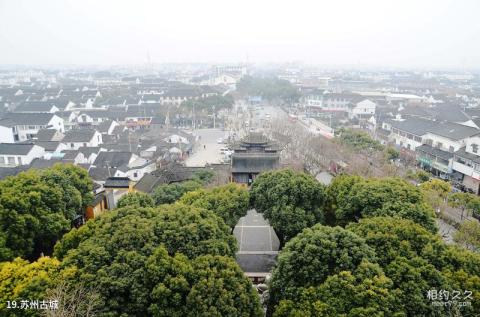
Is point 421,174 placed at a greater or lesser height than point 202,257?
lesser

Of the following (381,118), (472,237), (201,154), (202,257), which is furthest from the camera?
(381,118)

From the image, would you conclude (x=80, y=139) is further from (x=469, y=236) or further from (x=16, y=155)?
(x=469, y=236)

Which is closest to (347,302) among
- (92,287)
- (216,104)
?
(92,287)

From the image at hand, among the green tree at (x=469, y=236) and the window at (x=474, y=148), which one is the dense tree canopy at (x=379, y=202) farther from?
the window at (x=474, y=148)

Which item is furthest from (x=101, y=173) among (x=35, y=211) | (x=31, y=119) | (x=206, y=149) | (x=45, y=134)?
(x=31, y=119)

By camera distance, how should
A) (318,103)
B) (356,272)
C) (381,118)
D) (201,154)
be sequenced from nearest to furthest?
(356,272)
(201,154)
(381,118)
(318,103)

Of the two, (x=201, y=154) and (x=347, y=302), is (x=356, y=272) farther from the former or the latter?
(x=201, y=154)

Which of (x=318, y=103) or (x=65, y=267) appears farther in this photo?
(x=318, y=103)

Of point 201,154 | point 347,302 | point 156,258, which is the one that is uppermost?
point 156,258
